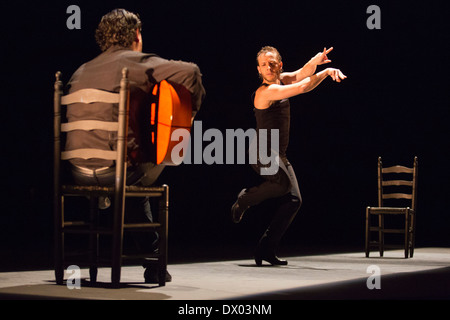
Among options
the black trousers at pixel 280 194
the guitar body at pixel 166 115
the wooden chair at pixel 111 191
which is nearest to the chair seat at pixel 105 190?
the wooden chair at pixel 111 191

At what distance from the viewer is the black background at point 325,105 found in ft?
24.6

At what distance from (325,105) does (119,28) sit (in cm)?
462

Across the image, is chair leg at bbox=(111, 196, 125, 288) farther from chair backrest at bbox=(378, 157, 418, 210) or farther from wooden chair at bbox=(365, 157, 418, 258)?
chair backrest at bbox=(378, 157, 418, 210)

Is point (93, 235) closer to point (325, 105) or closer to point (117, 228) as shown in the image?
point (117, 228)

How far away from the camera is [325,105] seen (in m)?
7.85

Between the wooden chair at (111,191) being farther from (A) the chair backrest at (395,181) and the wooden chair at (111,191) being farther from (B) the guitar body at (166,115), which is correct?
(A) the chair backrest at (395,181)

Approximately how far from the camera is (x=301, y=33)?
770cm

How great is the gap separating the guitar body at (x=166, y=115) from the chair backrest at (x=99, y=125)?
0.59 ft

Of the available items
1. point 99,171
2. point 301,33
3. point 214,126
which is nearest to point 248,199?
point 99,171

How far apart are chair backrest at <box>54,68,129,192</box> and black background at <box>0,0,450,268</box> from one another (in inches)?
141

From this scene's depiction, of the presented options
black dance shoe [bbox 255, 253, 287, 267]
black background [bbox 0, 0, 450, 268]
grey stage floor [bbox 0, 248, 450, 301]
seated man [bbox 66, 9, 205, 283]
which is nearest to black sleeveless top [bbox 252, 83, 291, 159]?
black dance shoe [bbox 255, 253, 287, 267]

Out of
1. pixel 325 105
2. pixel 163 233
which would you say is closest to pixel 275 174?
pixel 163 233

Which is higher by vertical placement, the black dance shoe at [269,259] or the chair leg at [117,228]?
the chair leg at [117,228]

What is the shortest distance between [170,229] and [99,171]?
414 centimetres
